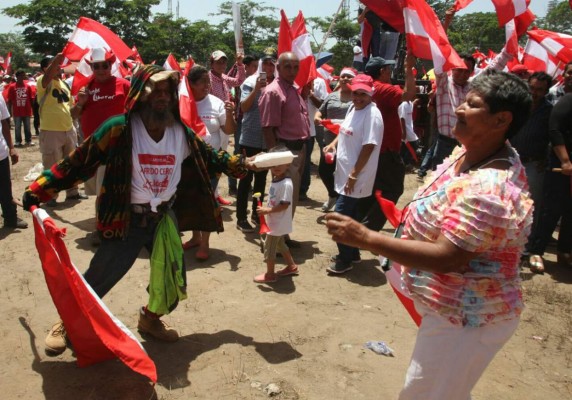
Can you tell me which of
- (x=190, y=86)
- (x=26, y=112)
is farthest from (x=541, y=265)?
(x=26, y=112)

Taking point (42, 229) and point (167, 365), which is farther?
point (167, 365)

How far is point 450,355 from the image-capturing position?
201 centimetres

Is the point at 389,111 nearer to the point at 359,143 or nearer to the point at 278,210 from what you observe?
the point at 359,143

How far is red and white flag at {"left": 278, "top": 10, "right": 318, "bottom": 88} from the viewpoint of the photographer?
6340mm

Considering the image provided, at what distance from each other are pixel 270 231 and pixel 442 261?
2.94m

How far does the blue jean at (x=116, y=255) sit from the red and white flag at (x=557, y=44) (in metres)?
6.60

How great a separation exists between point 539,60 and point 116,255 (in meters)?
7.63

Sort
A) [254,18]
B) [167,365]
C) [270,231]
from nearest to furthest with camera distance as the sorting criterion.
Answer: [167,365] < [270,231] < [254,18]

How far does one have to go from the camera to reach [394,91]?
4969mm

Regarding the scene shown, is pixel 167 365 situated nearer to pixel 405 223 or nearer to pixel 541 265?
pixel 405 223

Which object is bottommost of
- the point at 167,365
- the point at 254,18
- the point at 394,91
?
the point at 167,365

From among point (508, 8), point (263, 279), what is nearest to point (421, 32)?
point (508, 8)

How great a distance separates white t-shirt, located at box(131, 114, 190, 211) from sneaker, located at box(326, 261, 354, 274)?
2233 millimetres

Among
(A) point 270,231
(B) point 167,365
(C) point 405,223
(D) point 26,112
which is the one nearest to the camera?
(C) point 405,223
